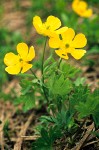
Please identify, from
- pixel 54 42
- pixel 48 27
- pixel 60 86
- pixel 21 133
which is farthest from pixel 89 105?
pixel 21 133

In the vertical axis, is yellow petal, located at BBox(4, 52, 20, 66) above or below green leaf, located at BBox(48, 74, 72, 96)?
above

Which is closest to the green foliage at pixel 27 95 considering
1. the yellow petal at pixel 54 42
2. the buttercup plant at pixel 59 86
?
the buttercup plant at pixel 59 86

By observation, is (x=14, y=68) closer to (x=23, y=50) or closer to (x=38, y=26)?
(x=23, y=50)

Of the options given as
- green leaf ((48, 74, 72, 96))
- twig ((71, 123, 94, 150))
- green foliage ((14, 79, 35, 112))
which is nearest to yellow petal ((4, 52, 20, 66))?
green foliage ((14, 79, 35, 112))

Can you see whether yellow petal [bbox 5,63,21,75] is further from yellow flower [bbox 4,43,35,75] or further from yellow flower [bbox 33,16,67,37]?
yellow flower [bbox 33,16,67,37]

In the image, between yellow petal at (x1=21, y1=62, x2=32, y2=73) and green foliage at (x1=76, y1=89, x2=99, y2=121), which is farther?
yellow petal at (x1=21, y1=62, x2=32, y2=73)

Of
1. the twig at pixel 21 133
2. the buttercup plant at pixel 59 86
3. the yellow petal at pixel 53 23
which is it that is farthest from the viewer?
the twig at pixel 21 133

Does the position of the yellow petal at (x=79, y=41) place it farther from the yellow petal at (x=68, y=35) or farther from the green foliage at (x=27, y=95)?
the green foliage at (x=27, y=95)

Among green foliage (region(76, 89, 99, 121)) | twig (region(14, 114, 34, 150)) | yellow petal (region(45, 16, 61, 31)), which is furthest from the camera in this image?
twig (region(14, 114, 34, 150))

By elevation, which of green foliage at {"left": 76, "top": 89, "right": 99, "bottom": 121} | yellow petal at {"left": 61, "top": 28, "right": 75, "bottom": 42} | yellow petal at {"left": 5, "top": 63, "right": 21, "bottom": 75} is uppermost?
yellow petal at {"left": 61, "top": 28, "right": 75, "bottom": 42}

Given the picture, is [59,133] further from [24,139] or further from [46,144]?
[24,139]

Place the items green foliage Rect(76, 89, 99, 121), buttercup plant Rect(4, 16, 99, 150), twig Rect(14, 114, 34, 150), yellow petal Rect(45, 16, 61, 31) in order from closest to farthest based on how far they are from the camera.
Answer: green foliage Rect(76, 89, 99, 121) < buttercup plant Rect(4, 16, 99, 150) < yellow petal Rect(45, 16, 61, 31) < twig Rect(14, 114, 34, 150)
